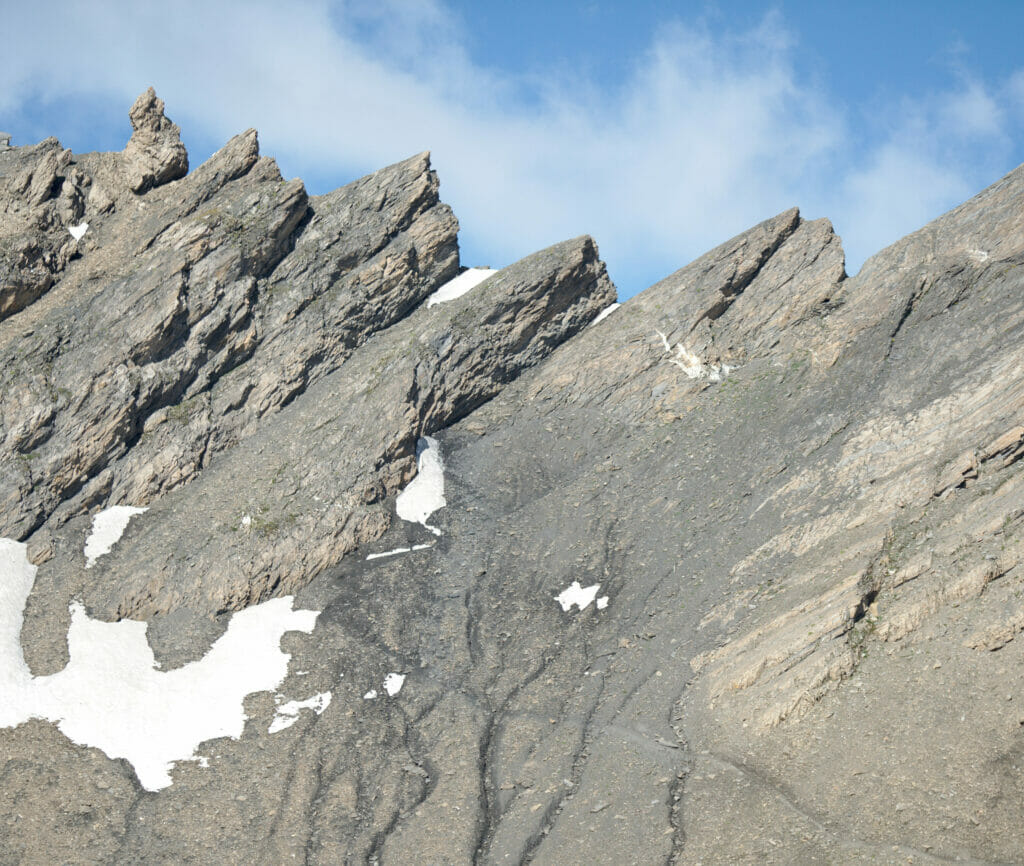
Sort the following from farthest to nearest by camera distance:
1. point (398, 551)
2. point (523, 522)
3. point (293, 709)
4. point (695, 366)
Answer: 1. point (695, 366)
2. point (523, 522)
3. point (398, 551)
4. point (293, 709)

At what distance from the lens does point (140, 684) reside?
36156mm

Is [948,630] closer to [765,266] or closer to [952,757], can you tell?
[952,757]

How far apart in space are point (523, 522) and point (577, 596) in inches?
240

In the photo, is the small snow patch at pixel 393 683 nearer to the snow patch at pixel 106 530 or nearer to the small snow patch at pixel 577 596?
the small snow patch at pixel 577 596

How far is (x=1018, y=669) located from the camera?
2656cm

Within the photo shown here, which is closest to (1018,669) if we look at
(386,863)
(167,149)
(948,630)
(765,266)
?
(948,630)

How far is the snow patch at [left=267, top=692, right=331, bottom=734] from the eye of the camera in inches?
1340

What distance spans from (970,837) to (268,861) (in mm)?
21161

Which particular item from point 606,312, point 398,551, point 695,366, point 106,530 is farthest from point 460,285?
point 106,530

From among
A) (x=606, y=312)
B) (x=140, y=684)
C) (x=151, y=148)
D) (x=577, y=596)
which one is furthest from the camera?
(x=151, y=148)

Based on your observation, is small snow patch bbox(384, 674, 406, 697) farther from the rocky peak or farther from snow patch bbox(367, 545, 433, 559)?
the rocky peak

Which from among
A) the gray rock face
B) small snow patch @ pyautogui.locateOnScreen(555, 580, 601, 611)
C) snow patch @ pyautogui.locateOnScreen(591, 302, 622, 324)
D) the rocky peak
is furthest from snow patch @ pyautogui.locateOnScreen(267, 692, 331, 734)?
the rocky peak

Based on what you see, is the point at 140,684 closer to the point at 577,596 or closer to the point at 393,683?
the point at 393,683

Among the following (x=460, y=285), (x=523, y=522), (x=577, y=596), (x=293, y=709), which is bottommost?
(x=293, y=709)
